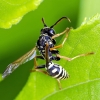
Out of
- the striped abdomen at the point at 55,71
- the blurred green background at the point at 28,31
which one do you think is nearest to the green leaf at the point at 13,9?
the striped abdomen at the point at 55,71

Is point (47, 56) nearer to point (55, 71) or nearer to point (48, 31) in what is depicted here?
point (55, 71)

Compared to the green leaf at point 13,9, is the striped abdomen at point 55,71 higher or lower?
higher

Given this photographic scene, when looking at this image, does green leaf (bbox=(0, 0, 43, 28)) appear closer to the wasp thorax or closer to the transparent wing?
the transparent wing

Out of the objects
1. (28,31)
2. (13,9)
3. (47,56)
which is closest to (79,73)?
(47,56)

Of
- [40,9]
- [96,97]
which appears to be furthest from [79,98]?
[40,9]

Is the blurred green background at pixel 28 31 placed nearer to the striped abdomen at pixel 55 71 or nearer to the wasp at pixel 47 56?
the wasp at pixel 47 56

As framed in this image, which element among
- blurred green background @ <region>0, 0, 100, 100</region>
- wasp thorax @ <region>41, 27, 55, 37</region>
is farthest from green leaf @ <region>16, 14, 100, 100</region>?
blurred green background @ <region>0, 0, 100, 100</region>
